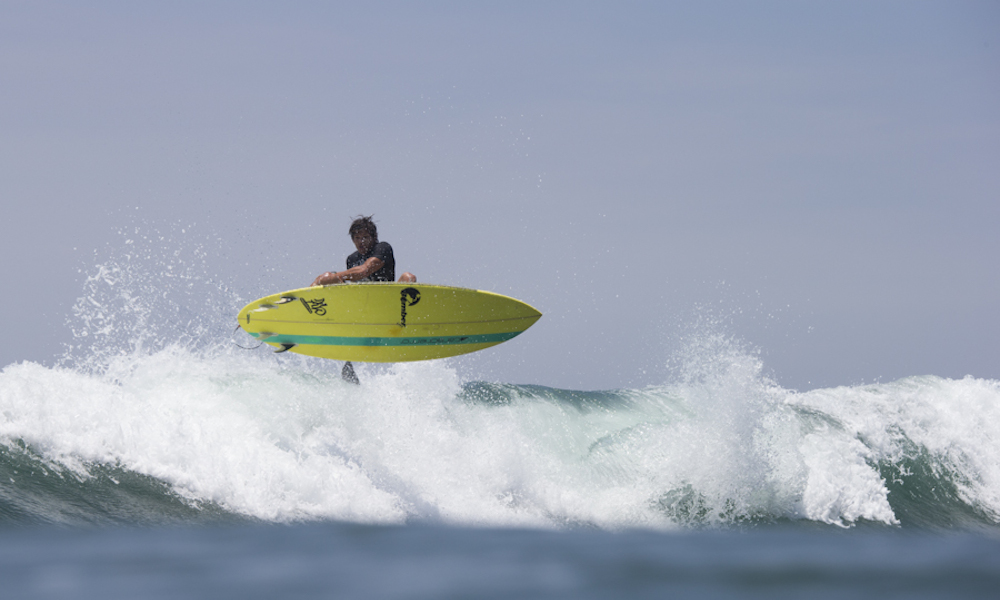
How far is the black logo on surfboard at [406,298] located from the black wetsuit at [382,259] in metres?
0.29

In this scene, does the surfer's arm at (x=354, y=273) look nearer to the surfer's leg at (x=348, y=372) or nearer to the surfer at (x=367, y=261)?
the surfer at (x=367, y=261)

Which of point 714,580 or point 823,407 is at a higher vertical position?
point 823,407

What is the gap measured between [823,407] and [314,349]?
8222 mm

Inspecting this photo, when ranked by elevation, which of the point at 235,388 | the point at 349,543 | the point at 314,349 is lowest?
the point at 349,543

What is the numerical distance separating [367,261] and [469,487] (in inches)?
105

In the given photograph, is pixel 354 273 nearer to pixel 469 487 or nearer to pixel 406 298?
pixel 406 298

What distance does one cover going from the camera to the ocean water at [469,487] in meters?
2.40

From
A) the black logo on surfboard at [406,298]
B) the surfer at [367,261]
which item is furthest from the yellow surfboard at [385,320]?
the surfer at [367,261]

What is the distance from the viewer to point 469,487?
826cm

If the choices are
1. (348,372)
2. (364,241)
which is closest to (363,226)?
(364,241)

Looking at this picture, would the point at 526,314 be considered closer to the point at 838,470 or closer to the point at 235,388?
the point at 235,388

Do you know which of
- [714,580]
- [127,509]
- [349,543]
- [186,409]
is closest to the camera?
[714,580]

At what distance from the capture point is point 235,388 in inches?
333

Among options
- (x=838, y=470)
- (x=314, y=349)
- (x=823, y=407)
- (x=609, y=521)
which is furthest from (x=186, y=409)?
(x=823, y=407)
